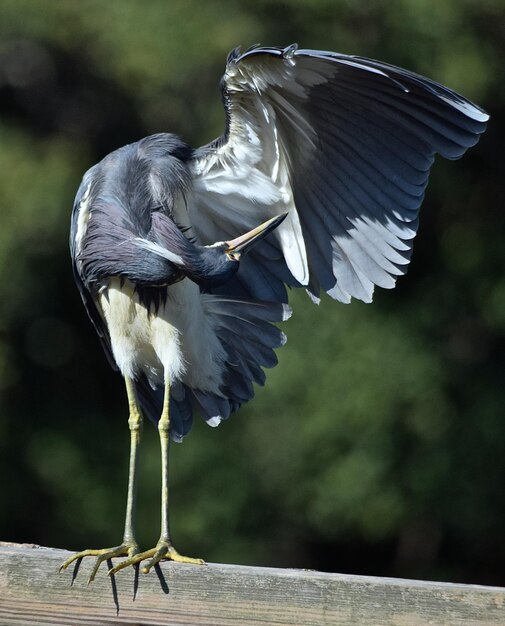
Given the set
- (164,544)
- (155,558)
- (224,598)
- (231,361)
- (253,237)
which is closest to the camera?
(224,598)

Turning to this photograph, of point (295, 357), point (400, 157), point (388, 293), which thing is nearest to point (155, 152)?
point (400, 157)

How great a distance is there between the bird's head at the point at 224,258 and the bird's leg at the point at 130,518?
387 mm

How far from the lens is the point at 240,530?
20.6ft

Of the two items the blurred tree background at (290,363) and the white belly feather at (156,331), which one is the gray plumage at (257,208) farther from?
the blurred tree background at (290,363)

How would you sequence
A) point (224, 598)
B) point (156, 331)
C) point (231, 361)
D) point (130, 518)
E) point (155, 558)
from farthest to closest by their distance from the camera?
point (231, 361) < point (156, 331) < point (130, 518) < point (155, 558) < point (224, 598)

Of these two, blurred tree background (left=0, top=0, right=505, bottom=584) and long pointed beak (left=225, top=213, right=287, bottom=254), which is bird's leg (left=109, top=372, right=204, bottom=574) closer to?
long pointed beak (left=225, top=213, right=287, bottom=254)

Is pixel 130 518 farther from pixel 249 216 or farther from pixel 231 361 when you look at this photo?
pixel 249 216

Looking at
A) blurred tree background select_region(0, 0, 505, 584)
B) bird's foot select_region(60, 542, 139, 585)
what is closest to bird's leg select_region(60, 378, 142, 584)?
bird's foot select_region(60, 542, 139, 585)

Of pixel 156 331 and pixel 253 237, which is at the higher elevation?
pixel 253 237

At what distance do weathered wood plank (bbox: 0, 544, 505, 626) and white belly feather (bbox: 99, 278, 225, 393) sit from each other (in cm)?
93

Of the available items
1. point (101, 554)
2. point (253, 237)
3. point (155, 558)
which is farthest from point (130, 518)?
point (253, 237)

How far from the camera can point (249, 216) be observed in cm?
318

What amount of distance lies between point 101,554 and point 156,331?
33.9 inches

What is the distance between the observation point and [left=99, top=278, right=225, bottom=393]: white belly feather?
309 centimetres
